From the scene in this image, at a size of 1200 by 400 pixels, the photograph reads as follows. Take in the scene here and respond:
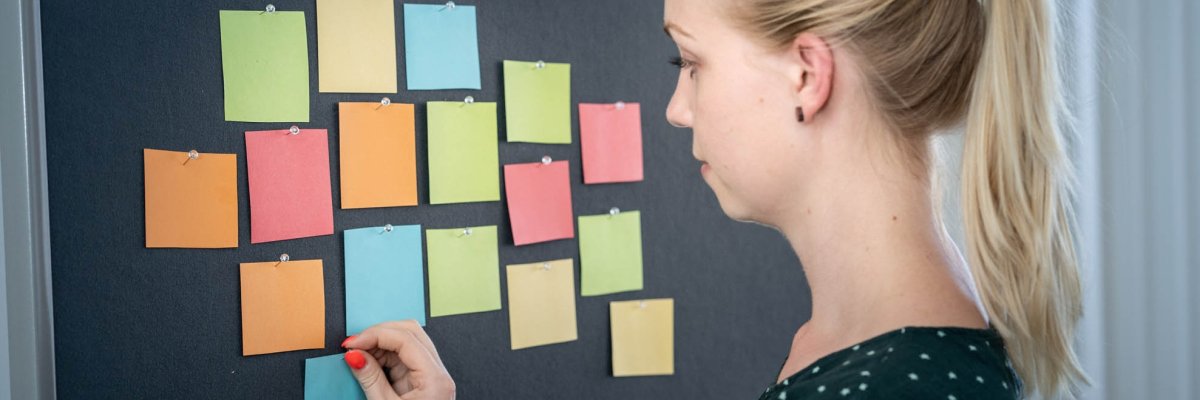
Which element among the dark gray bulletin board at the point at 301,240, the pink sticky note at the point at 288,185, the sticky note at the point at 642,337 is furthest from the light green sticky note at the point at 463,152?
the sticky note at the point at 642,337

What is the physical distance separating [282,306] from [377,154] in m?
0.18

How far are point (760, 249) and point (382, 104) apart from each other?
582mm

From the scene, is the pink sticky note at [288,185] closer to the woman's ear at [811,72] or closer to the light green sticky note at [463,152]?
the light green sticky note at [463,152]

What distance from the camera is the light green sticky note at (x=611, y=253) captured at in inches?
48.2

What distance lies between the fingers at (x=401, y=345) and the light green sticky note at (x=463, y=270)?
0.08 m

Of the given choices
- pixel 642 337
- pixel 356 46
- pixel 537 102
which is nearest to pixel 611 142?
pixel 537 102

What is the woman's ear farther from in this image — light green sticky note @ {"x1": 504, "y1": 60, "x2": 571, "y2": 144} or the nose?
light green sticky note @ {"x1": 504, "y1": 60, "x2": 571, "y2": 144}

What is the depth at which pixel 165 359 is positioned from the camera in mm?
930

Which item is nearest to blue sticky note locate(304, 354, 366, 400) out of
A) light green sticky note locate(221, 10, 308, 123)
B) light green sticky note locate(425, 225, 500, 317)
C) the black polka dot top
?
light green sticky note locate(425, 225, 500, 317)

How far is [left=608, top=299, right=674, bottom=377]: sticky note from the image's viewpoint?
1247mm

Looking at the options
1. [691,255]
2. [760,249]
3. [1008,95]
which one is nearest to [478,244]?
[691,255]

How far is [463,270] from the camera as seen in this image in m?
1.11

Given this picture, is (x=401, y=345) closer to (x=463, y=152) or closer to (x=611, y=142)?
(x=463, y=152)

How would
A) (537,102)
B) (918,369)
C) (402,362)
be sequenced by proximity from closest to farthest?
(918,369) < (402,362) < (537,102)
